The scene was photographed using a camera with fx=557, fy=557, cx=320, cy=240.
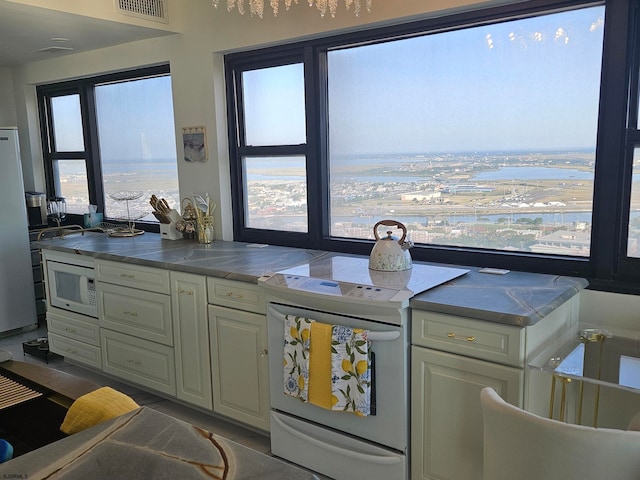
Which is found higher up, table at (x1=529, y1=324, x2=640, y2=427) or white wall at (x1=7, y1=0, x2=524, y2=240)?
white wall at (x1=7, y1=0, x2=524, y2=240)

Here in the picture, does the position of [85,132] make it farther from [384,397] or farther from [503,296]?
[503,296]

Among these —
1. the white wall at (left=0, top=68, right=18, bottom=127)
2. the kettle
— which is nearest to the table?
the kettle

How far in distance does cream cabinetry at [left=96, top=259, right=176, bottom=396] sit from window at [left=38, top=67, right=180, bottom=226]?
97 cm

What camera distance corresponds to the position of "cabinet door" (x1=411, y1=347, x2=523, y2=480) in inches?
82.3

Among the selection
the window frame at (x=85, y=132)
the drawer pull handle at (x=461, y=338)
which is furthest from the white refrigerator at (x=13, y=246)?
the drawer pull handle at (x=461, y=338)

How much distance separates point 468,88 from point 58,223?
3.60 metres

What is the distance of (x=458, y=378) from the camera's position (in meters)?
2.15

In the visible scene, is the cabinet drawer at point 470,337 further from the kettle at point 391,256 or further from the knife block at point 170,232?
the knife block at point 170,232

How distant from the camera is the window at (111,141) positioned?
167 inches

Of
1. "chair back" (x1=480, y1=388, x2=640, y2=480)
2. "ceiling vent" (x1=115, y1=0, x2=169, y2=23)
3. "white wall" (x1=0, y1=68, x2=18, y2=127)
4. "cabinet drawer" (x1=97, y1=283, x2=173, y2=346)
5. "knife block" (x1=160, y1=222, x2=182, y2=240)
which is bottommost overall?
"cabinet drawer" (x1=97, y1=283, x2=173, y2=346)

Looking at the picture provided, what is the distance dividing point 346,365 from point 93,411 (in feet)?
4.01

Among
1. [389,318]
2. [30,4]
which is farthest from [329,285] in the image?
[30,4]

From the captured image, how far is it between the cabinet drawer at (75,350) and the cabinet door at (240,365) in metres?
1.12

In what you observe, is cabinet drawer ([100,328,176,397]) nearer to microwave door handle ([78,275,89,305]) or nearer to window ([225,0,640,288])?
microwave door handle ([78,275,89,305])
